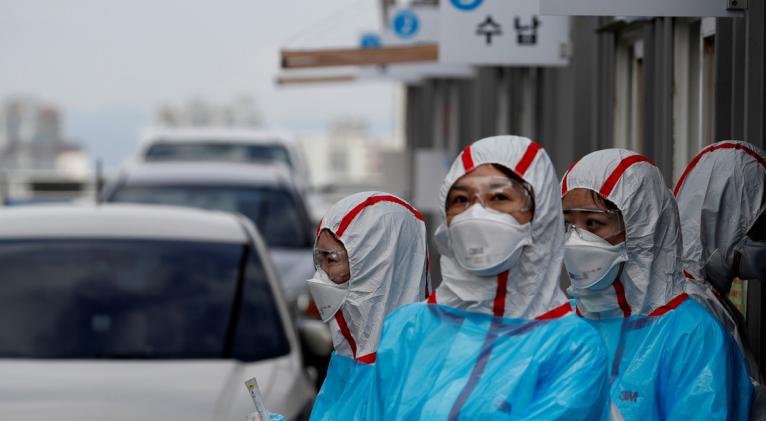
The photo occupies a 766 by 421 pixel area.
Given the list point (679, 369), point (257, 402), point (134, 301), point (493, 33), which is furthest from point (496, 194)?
point (493, 33)

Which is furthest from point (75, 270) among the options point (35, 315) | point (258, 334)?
point (258, 334)

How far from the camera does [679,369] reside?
3.81m

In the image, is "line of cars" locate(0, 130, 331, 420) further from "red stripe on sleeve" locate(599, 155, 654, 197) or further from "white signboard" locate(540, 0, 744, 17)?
"white signboard" locate(540, 0, 744, 17)

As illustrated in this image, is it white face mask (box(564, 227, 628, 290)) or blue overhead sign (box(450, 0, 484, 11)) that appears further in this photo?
blue overhead sign (box(450, 0, 484, 11))

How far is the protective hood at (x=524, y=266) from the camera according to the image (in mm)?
3164

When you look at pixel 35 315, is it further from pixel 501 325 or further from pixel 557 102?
pixel 557 102

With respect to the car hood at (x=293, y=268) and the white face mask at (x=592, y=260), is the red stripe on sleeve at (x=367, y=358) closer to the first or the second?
the white face mask at (x=592, y=260)

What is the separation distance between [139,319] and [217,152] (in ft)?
33.9

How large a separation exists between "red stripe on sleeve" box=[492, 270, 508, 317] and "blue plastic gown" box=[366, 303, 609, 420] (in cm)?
3

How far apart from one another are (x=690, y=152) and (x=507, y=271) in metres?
3.94

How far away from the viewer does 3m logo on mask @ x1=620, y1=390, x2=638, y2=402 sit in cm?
385

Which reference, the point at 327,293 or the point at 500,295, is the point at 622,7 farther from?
the point at 500,295

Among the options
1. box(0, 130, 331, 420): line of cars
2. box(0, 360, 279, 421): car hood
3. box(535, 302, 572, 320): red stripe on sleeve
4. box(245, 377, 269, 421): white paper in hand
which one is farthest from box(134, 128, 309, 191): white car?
box(535, 302, 572, 320): red stripe on sleeve

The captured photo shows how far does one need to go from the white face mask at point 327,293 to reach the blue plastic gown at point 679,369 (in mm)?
744
